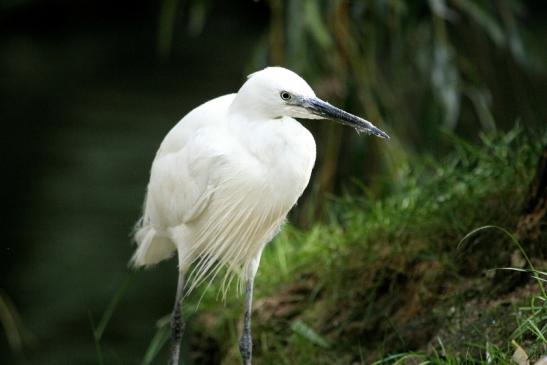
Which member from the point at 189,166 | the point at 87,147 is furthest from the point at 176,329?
the point at 87,147

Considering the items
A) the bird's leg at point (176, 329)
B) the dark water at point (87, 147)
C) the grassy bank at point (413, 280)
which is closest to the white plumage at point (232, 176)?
the bird's leg at point (176, 329)

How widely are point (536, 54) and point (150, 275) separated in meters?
2.99

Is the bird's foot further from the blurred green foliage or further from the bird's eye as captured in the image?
Result: the blurred green foliage

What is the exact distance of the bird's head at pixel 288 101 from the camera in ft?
7.53

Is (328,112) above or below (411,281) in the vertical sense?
above

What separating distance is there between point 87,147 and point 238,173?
462 cm

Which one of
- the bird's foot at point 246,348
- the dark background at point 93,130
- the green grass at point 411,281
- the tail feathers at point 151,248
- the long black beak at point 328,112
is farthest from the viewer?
the dark background at point 93,130

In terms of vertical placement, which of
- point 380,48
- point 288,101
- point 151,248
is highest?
point 288,101

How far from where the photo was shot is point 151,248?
311cm

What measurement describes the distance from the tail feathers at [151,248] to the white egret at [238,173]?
0.02 metres

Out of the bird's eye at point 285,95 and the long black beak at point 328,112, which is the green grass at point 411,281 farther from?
the bird's eye at point 285,95

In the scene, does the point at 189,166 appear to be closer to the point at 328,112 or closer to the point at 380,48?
the point at 328,112

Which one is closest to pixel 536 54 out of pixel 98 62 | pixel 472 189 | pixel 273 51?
pixel 273 51

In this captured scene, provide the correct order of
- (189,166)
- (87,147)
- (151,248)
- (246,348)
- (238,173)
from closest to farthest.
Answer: (238,173) < (189,166) < (246,348) < (151,248) < (87,147)
